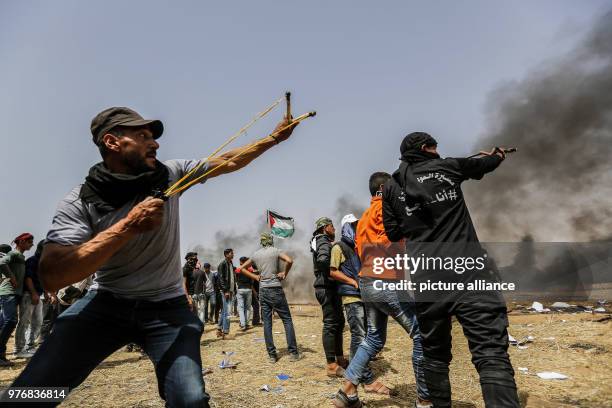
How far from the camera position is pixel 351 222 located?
5359 mm

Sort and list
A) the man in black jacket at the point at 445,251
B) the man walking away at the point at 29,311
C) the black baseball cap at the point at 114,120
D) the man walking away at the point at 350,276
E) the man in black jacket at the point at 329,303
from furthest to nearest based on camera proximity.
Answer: the man walking away at the point at 29,311
the man in black jacket at the point at 329,303
the man walking away at the point at 350,276
the man in black jacket at the point at 445,251
the black baseball cap at the point at 114,120

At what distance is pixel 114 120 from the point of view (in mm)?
2424

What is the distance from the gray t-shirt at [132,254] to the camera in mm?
2195

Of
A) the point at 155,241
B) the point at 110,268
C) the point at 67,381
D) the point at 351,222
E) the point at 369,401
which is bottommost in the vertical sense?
the point at 369,401

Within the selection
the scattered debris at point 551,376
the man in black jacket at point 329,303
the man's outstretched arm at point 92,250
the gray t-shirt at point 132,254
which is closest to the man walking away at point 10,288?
the man in black jacket at point 329,303

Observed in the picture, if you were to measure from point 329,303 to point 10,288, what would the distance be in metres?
5.80

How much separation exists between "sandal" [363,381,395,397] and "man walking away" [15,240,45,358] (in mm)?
6157

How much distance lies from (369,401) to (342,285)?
1.44m

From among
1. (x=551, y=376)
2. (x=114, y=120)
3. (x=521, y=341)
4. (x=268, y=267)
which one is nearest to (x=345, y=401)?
(x=551, y=376)

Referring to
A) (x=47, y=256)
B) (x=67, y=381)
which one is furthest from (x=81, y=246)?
(x=67, y=381)

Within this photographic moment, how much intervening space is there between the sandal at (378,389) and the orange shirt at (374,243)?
1.21m

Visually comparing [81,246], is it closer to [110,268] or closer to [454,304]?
[110,268]

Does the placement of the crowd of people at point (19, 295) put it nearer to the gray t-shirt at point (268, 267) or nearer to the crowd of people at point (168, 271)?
the gray t-shirt at point (268, 267)

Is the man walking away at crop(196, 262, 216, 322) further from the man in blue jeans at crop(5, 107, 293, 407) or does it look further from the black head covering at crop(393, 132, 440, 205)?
the man in blue jeans at crop(5, 107, 293, 407)
